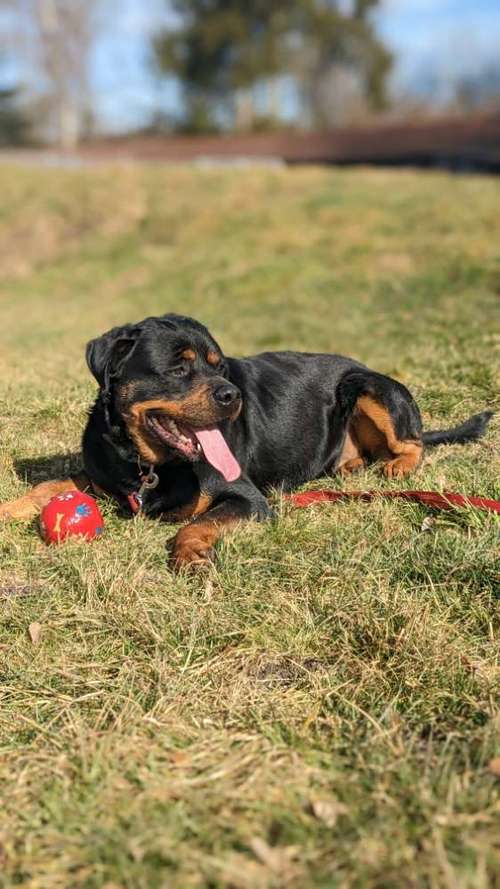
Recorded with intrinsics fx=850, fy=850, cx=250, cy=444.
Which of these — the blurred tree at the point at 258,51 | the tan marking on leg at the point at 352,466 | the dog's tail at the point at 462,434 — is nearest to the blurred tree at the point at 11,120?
the blurred tree at the point at 258,51

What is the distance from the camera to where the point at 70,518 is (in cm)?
418

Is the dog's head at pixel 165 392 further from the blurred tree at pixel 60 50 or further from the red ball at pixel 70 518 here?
the blurred tree at pixel 60 50

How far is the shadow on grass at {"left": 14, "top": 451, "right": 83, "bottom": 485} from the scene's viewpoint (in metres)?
5.21

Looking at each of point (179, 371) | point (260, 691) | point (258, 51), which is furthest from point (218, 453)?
point (258, 51)

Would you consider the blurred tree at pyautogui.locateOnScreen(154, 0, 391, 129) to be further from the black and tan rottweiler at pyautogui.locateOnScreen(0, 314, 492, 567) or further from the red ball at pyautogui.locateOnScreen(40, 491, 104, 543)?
the red ball at pyautogui.locateOnScreen(40, 491, 104, 543)

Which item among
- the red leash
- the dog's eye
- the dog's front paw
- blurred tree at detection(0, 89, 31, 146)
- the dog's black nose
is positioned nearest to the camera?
the dog's front paw

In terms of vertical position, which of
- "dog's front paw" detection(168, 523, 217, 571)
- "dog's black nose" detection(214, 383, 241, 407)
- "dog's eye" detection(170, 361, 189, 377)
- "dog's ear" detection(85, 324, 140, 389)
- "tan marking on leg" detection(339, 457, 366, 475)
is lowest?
"tan marking on leg" detection(339, 457, 366, 475)

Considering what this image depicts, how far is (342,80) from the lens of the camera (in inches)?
1866

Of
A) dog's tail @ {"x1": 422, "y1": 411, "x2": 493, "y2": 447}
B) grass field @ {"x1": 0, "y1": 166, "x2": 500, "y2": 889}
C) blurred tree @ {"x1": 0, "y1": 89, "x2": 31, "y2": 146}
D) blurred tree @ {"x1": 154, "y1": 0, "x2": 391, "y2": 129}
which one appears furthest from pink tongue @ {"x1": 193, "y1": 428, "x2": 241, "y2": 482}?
blurred tree @ {"x1": 0, "y1": 89, "x2": 31, "y2": 146}

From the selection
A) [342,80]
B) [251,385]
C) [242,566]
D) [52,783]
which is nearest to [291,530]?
[242,566]

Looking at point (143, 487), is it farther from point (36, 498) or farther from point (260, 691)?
point (260, 691)

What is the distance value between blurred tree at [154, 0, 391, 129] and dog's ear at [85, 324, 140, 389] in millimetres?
43170

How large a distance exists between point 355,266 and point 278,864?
1271 centimetres

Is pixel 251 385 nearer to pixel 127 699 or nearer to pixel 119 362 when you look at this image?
pixel 119 362
